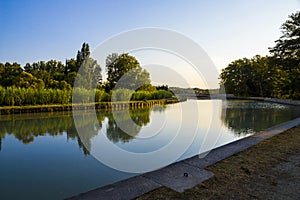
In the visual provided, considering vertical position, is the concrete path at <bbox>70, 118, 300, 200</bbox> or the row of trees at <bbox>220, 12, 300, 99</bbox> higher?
the row of trees at <bbox>220, 12, 300, 99</bbox>

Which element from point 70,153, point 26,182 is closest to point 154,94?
point 70,153

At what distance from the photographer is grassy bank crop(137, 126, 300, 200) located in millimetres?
2422

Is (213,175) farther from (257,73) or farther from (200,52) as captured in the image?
(257,73)

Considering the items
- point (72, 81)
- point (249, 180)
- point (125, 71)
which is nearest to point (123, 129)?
point (249, 180)

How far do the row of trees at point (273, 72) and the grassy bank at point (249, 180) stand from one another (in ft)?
54.0

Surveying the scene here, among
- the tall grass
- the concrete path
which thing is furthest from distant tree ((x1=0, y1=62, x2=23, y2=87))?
the concrete path

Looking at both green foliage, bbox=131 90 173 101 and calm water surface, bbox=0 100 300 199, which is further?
green foliage, bbox=131 90 173 101

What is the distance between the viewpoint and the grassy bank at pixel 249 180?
95.3 inches

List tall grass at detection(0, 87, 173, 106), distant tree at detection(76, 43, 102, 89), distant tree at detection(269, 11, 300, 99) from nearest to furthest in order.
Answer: tall grass at detection(0, 87, 173, 106) < distant tree at detection(269, 11, 300, 99) < distant tree at detection(76, 43, 102, 89)

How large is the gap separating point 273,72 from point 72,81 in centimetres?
2230

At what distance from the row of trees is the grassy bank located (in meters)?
16.5

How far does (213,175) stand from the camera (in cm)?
300

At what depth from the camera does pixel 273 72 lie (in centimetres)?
2584

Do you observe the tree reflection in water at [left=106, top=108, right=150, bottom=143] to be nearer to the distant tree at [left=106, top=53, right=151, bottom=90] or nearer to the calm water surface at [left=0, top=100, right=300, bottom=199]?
the calm water surface at [left=0, top=100, right=300, bottom=199]
